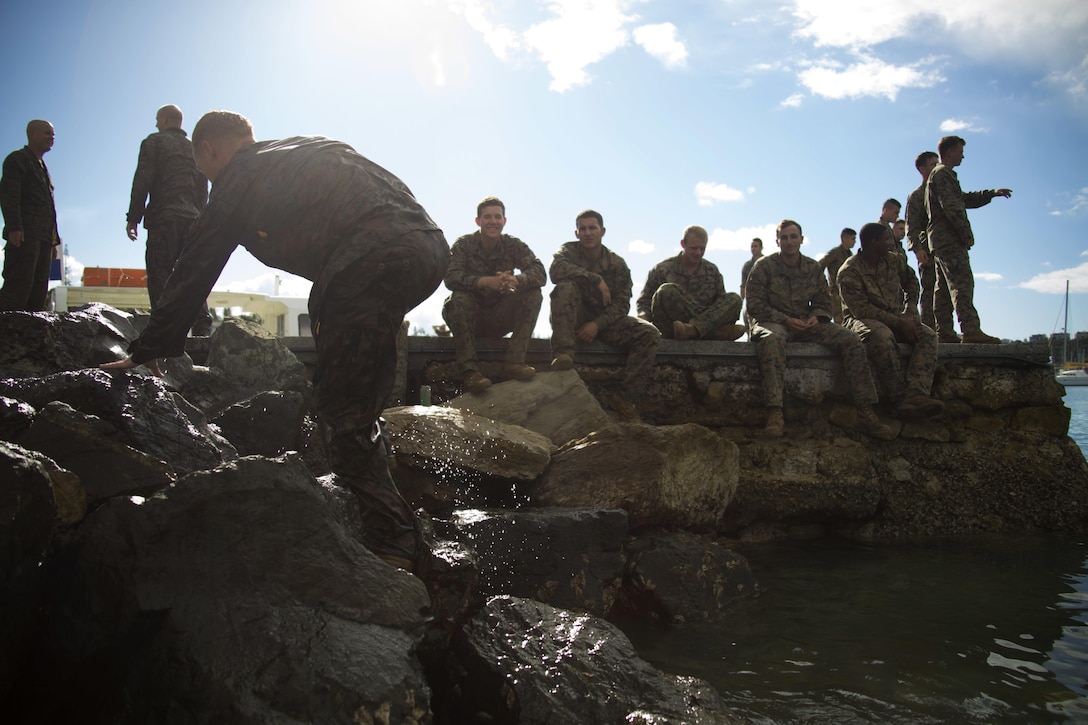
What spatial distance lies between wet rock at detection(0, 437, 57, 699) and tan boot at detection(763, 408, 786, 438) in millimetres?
5917

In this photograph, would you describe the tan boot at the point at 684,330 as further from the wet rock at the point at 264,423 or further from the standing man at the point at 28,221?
the standing man at the point at 28,221

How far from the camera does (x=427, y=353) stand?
6.77 metres

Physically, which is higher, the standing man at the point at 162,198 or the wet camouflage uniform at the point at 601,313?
the standing man at the point at 162,198

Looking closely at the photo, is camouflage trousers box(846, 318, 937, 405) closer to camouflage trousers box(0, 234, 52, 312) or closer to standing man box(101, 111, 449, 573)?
standing man box(101, 111, 449, 573)

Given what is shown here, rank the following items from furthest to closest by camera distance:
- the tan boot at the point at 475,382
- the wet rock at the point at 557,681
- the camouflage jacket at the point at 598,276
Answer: the camouflage jacket at the point at 598,276, the tan boot at the point at 475,382, the wet rock at the point at 557,681

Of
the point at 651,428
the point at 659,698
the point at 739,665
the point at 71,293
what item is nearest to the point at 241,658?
the point at 659,698

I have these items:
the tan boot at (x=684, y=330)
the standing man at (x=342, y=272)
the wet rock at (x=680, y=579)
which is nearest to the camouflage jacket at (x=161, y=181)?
the standing man at (x=342, y=272)

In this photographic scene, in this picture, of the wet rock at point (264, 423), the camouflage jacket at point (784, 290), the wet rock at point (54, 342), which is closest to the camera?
the wet rock at point (264, 423)

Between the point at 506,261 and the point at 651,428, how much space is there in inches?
89.3

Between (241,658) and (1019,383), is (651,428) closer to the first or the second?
(241,658)

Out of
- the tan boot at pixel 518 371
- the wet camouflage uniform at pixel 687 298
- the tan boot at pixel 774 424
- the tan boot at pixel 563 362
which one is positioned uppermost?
the wet camouflage uniform at pixel 687 298

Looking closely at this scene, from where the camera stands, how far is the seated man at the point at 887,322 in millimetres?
7457

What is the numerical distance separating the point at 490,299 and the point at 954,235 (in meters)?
5.46

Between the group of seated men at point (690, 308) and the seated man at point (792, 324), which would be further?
the seated man at point (792, 324)
